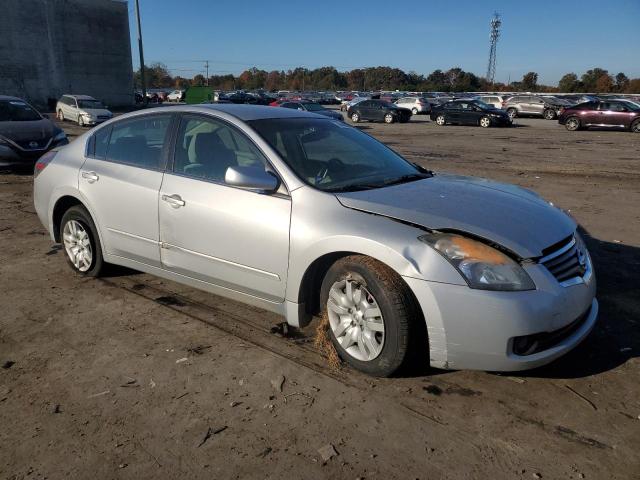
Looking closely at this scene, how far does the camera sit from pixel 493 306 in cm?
282

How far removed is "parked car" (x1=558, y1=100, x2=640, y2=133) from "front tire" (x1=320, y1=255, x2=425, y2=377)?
27.2 m

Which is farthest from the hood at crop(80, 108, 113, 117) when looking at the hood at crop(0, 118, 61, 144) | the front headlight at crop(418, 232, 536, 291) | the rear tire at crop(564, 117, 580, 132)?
the front headlight at crop(418, 232, 536, 291)

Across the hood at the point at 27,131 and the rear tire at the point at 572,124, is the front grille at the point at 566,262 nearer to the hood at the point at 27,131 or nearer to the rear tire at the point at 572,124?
the hood at the point at 27,131

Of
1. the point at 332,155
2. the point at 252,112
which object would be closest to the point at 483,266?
the point at 332,155

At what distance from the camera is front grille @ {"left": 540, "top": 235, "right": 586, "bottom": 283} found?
3.05 m

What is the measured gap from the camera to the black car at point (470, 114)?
3039 centimetres

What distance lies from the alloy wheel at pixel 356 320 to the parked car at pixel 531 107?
3754cm

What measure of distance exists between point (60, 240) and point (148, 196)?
1.57 m

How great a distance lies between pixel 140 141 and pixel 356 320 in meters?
2.47

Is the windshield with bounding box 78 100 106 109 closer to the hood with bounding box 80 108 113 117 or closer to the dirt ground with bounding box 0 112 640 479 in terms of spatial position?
the hood with bounding box 80 108 113 117

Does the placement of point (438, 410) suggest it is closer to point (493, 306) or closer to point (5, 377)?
point (493, 306)

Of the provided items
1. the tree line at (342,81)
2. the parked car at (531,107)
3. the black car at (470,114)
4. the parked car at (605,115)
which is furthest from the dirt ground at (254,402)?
the tree line at (342,81)

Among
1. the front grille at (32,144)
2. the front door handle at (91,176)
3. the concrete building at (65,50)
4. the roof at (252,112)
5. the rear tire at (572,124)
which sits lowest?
the rear tire at (572,124)

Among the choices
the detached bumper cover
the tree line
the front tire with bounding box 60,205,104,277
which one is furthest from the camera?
the tree line
